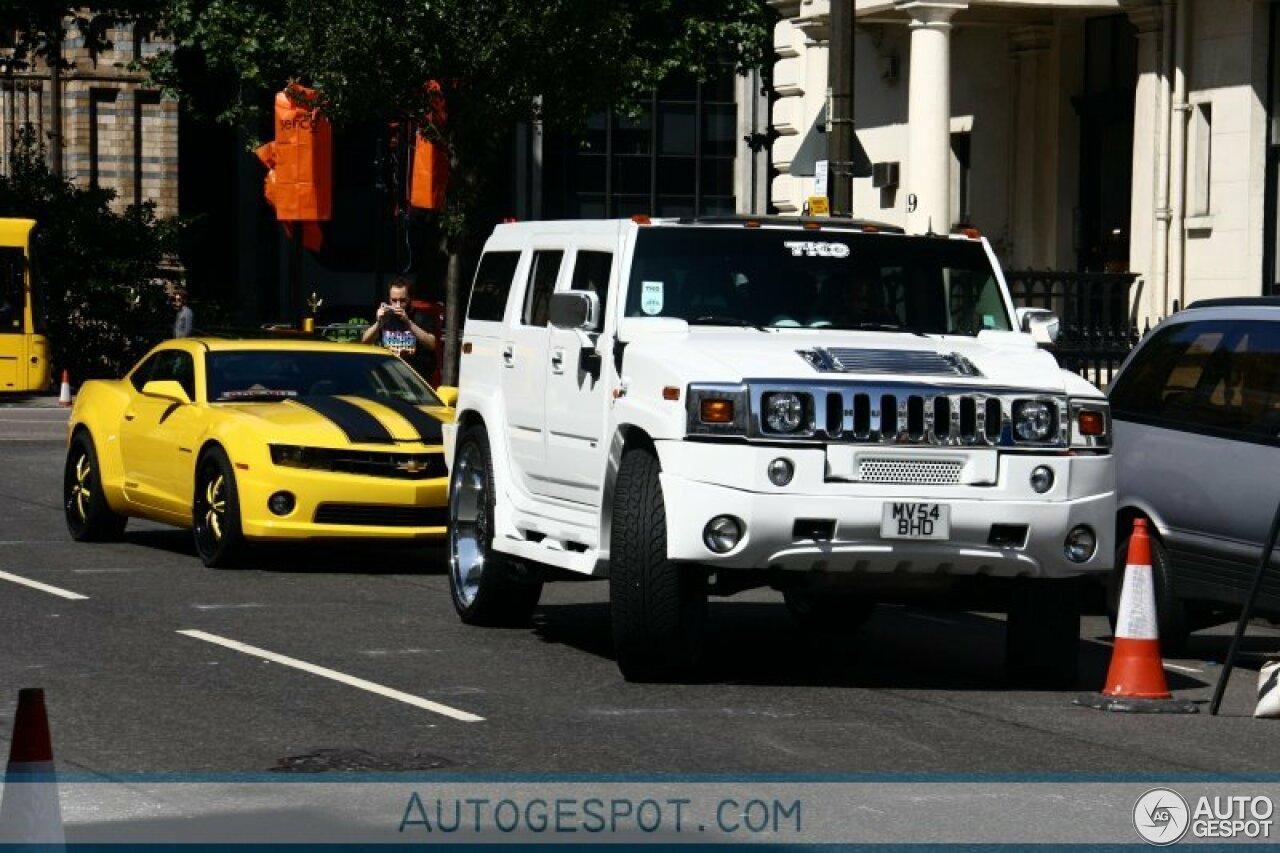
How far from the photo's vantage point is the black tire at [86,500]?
18.1m

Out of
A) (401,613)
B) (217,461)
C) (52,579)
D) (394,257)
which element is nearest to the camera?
(401,613)

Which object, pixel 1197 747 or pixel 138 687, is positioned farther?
pixel 138 687

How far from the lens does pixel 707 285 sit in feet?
40.0

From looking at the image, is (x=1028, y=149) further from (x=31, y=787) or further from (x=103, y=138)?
(x=103, y=138)

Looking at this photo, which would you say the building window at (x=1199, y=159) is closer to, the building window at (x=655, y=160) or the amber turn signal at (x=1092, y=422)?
the amber turn signal at (x=1092, y=422)

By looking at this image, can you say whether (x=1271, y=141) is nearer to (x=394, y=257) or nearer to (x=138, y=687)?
(x=138, y=687)

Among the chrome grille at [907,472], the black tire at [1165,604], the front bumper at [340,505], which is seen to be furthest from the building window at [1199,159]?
the chrome grille at [907,472]

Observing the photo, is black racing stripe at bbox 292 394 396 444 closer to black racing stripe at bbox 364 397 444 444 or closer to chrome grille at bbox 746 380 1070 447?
black racing stripe at bbox 364 397 444 444

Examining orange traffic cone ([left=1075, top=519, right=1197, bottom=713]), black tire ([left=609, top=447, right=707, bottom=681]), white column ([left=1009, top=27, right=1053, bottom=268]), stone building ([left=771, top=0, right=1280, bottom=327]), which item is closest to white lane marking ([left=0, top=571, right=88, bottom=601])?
black tire ([left=609, top=447, right=707, bottom=681])

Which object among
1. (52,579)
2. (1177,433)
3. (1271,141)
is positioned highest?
(1271,141)

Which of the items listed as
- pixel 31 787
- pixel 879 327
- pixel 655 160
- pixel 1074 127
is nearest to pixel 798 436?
pixel 879 327

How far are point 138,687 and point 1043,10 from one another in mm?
19867

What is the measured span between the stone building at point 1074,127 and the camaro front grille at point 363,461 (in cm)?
872

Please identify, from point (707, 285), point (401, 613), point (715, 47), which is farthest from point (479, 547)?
point (715, 47)
